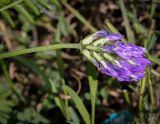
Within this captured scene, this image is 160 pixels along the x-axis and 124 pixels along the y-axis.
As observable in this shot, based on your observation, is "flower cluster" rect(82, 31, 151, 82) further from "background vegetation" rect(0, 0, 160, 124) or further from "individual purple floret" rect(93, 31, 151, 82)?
"background vegetation" rect(0, 0, 160, 124)

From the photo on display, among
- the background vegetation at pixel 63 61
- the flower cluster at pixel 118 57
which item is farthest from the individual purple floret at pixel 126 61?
the background vegetation at pixel 63 61

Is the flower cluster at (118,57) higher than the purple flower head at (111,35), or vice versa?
the purple flower head at (111,35)

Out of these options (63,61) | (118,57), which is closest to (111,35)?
(118,57)

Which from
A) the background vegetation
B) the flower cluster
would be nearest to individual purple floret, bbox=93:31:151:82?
the flower cluster

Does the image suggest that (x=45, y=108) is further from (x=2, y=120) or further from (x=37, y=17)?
(x=37, y=17)

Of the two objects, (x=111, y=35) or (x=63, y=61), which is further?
(x=63, y=61)

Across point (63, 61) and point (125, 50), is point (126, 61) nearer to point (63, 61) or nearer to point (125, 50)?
point (125, 50)

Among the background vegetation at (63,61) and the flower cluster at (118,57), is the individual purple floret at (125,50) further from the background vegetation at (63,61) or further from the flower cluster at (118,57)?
the background vegetation at (63,61)

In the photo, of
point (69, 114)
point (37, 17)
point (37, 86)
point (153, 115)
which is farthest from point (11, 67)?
point (153, 115)
